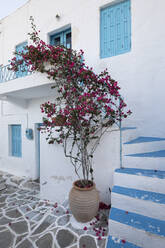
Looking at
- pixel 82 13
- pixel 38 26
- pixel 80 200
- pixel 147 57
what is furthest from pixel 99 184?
pixel 38 26

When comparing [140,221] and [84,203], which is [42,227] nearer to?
[84,203]

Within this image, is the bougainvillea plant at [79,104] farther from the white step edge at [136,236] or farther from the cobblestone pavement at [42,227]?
the white step edge at [136,236]

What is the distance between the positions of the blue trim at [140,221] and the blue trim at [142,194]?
285mm

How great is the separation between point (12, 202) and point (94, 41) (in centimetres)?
586

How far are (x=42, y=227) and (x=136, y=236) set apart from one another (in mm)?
1956

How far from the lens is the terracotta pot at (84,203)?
9.50 feet

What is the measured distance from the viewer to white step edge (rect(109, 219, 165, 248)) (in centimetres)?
201

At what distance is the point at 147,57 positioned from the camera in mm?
4285

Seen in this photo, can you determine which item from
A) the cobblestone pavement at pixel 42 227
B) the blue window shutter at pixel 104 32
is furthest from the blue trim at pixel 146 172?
the blue window shutter at pixel 104 32

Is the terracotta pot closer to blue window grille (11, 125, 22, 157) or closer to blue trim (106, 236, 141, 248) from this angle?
blue trim (106, 236, 141, 248)

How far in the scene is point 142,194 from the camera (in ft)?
8.25

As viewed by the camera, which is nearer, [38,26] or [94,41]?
[94,41]

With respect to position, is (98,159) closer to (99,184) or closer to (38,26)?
(99,184)

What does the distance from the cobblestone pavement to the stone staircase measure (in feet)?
1.90
